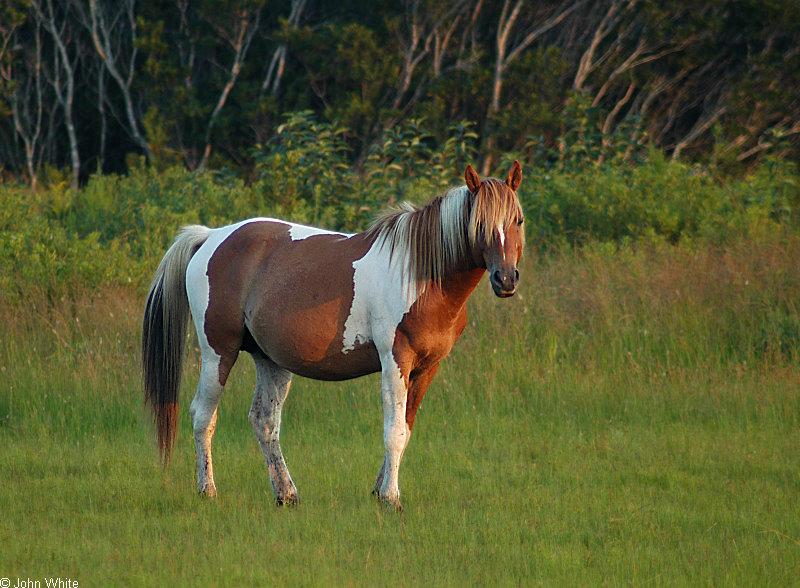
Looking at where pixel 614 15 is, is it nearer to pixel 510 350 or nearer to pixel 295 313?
pixel 510 350

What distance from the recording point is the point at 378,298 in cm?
592

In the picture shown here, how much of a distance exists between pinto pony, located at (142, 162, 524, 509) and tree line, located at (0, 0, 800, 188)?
563 inches

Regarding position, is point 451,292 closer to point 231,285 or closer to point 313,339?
point 313,339

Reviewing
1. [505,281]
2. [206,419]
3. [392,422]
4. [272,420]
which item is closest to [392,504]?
[392,422]

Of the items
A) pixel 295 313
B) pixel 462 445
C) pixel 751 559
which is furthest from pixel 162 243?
pixel 751 559

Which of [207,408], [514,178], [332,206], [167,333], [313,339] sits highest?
[514,178]

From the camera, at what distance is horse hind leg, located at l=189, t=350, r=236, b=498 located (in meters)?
6.38

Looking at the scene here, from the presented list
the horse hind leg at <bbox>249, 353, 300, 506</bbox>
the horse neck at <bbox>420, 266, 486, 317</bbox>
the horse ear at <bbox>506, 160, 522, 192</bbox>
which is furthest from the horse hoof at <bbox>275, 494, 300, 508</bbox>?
the horse ear at <bbox>506, 160, 522, 192</bbox>

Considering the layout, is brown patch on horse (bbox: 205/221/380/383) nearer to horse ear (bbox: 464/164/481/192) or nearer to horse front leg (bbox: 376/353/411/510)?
horse front leg (bbox: 376/353/411/510)

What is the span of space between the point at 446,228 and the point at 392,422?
1095 mm

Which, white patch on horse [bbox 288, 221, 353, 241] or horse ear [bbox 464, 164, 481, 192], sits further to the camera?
white patch on horse [bbox 288, 221, 353, 241]

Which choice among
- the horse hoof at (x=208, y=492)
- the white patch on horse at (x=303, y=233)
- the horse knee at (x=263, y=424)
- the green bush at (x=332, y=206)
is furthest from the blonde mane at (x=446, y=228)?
the green bush at (x=332, y=206)

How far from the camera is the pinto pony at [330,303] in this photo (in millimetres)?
5828

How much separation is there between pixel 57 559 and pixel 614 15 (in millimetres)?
19442
